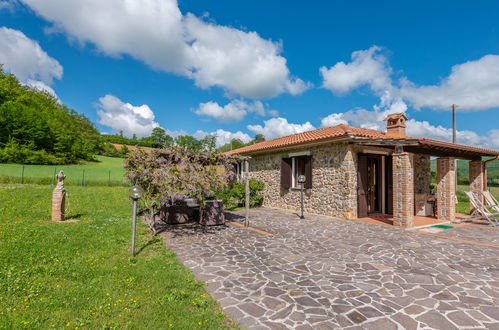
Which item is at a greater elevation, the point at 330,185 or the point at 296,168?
the point at 296,168

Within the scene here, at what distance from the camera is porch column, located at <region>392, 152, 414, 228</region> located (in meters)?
7.30

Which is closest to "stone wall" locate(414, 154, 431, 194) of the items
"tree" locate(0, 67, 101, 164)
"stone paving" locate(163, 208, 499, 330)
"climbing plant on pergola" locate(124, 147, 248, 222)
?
"stone paving" locate(163, 208, 499, 330)

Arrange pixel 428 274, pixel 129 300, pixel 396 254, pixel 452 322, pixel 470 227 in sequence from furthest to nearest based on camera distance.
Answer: pixel 470 227, pixel 396 254, pixel 428 274, pixel 129 300, pixel 452 322

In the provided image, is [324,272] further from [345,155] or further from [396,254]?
[345,155]

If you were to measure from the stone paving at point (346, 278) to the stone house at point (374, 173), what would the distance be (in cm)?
193

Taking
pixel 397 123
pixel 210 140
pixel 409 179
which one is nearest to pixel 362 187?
pixel 409 179

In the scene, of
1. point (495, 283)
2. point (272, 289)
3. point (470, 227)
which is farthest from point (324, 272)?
point (470, 227)

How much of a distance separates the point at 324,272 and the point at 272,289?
110 centimetres

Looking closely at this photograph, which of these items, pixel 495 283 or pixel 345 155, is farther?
pixel 345 155

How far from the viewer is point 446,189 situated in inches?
331

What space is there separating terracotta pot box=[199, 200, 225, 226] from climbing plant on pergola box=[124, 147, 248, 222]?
108 centimetres

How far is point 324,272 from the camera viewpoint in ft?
13.1

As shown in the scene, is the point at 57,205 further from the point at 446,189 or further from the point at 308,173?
the point at 446,189

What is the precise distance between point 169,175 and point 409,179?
6.96m
